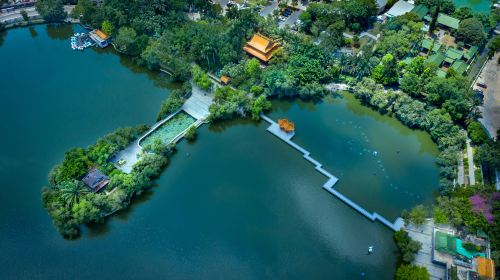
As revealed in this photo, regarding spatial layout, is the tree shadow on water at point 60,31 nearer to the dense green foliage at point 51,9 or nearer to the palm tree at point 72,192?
the dense green foliage at point 51,9

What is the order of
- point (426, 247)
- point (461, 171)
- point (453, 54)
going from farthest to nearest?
1. point (453, 54)
2. point (461, 171)
3. point (426, 247)

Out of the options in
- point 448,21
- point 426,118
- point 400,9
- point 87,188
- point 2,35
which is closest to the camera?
point 87,188

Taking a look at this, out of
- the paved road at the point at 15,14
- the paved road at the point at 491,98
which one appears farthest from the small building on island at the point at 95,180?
the paved road at the point at 491,98

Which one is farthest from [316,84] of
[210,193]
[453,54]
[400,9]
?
[400,9]

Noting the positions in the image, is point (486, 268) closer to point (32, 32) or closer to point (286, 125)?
point (286, 125)

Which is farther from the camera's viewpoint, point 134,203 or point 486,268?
point 134,203

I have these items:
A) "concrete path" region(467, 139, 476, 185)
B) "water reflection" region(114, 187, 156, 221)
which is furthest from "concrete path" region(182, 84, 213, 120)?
"concrete path" region(467, 139, 476, 185)

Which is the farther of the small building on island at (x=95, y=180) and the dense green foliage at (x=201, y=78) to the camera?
the dense green foliage at (x=201, y=78)
